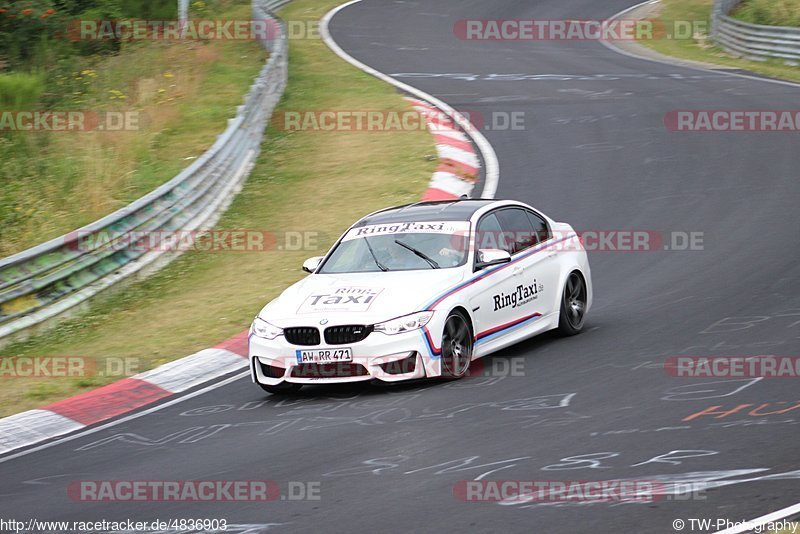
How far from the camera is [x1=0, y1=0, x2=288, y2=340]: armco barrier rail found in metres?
12.8

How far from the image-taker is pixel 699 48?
31469 mm

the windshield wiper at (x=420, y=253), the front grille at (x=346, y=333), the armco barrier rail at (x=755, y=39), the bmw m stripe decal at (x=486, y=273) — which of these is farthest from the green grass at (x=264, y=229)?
the armco barrier rail at (x=755, y=39)

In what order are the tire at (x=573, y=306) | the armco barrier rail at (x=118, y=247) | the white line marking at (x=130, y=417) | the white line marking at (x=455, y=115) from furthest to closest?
the white line marking at (x=455, y=115) → the armco barrier rail at (x=118, y=247) → the tire at (x=573, y=306) → the white line marking at (x=130, y=417)

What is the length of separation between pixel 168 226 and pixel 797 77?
1610 cm

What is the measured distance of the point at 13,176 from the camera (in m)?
18.0

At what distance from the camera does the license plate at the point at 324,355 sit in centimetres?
944

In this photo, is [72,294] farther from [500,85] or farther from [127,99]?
A: [500,85]

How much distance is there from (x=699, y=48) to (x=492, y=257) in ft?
76.1

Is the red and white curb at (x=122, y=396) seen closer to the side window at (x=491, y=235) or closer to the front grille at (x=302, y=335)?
the front grille at (x=302, y=335)

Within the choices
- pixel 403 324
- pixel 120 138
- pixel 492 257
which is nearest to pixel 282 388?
pixel 403 324

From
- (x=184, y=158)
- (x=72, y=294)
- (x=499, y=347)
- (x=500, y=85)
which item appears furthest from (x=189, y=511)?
(x=500, y=85)

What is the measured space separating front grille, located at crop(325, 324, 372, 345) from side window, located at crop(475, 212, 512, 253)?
1673mm

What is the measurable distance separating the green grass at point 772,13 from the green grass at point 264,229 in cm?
1234

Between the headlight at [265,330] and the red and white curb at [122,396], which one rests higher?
the headlight at [265,330]
